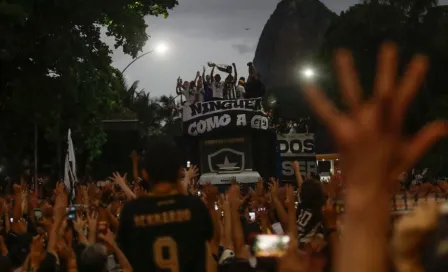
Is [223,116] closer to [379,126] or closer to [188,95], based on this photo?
[188,95]

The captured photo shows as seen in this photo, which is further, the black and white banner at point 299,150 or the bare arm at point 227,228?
the black and white banner at point 299,150

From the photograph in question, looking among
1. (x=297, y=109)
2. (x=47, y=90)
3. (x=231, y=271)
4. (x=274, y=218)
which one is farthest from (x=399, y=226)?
(x=297, y=109)

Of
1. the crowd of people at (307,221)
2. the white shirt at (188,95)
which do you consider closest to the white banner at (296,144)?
the white shirt at (188,95)

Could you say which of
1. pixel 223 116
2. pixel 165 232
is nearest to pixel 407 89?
pixel 165 232

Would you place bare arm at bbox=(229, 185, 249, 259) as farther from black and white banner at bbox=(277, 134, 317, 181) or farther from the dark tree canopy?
black and white banner at bbox=(277, 134, 317, 181)

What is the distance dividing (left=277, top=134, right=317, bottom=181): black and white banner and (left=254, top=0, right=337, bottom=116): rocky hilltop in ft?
216

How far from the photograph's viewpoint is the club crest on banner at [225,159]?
2433 cm

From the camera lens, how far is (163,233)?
12.3ft

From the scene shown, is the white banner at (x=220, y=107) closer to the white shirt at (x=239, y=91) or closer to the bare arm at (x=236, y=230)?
the white shirt at (x=239, y=91)

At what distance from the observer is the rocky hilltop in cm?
9244

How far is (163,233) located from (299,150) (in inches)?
767

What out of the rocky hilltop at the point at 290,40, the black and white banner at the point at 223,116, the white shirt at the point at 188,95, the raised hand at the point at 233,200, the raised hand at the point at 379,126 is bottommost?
the raised hand at the point at 233,200

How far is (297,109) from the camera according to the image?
6372 centimetres

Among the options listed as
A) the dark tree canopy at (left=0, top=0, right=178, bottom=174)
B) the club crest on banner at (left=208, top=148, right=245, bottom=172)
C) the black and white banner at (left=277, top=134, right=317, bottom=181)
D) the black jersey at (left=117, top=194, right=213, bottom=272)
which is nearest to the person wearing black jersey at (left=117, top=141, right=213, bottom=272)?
the black jersey at (left=117, top=194, right=213, bottom=272)
